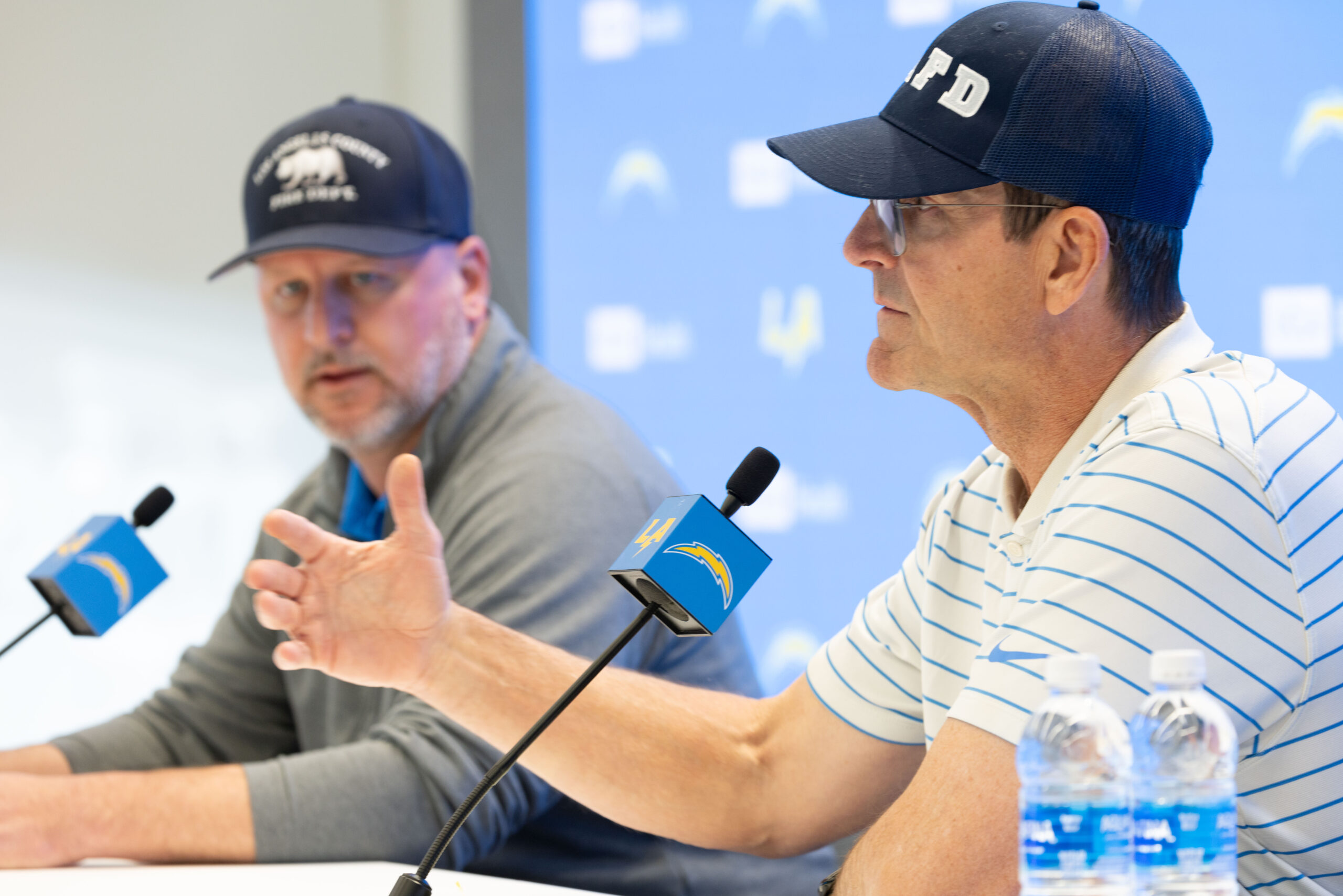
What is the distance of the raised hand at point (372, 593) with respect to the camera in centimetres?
114

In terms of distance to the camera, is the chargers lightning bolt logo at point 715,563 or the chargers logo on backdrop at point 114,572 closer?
the chargers lightning bolt logo at point 715,563

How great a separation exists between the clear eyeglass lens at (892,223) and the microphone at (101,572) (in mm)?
847

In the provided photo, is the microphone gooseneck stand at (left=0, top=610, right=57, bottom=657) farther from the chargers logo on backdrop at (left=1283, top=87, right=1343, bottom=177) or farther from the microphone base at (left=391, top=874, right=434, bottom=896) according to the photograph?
the chargers logo on backdrop at (left=1283, top=87, right=1343, bottom=177)

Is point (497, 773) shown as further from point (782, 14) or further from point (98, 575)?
point (782, 14)

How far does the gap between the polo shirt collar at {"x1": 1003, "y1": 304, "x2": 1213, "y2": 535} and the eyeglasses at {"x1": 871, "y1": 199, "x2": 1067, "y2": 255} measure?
0.66 feet

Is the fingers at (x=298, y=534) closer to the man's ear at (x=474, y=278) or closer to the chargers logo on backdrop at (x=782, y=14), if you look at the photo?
the man's ear at (x=474, y=278)

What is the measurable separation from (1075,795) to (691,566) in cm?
34

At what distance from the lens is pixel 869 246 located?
42.5 inches

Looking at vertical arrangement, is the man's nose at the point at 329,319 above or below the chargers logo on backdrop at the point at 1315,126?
below

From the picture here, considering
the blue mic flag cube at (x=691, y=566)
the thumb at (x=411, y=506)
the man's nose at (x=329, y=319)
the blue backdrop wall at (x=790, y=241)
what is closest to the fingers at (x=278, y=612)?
the thumb at (x=411, y=506)

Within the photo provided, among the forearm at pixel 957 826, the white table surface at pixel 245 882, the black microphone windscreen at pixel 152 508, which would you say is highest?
the black microphone windscreen at pixel 152 508

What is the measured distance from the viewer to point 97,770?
67.2 inches

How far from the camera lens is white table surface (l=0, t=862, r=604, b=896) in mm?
1146

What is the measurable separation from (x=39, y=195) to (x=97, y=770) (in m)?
1.19
